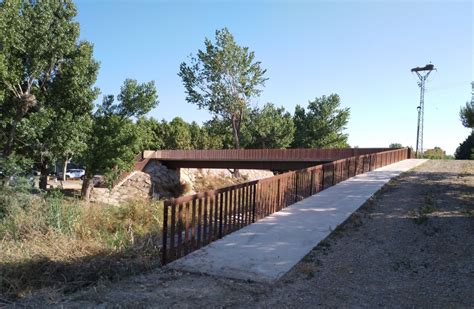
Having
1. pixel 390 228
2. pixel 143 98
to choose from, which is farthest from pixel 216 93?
pixel 390 228

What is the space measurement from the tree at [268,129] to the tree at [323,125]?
2.77 m

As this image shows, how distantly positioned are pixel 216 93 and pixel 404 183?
1347 inches

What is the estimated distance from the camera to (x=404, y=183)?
50.9 ft

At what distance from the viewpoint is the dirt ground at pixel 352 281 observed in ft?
15.6

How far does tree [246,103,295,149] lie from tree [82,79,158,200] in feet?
90.2

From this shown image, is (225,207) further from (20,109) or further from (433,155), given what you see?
(433,155)

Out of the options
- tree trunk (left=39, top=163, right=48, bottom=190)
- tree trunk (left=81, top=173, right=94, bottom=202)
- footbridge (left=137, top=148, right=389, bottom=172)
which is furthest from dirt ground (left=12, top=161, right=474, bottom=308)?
footbridge (left=137, top=148, right=389, bottom=172)

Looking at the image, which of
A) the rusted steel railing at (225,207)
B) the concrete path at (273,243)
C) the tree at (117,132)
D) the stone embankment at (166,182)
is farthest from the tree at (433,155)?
the concrete path at (273,243)

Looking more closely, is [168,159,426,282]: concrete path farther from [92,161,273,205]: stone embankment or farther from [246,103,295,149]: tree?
[246,103,295,149]: tree

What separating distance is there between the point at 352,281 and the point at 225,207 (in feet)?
10.5

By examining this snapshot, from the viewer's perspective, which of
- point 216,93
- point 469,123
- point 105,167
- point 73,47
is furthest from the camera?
point 216,93

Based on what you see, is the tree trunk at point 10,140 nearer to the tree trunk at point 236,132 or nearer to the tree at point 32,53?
the tree at point 32,53

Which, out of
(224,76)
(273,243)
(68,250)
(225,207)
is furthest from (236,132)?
(68,250)

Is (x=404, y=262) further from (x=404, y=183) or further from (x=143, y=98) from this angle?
(x=143, y=98)
